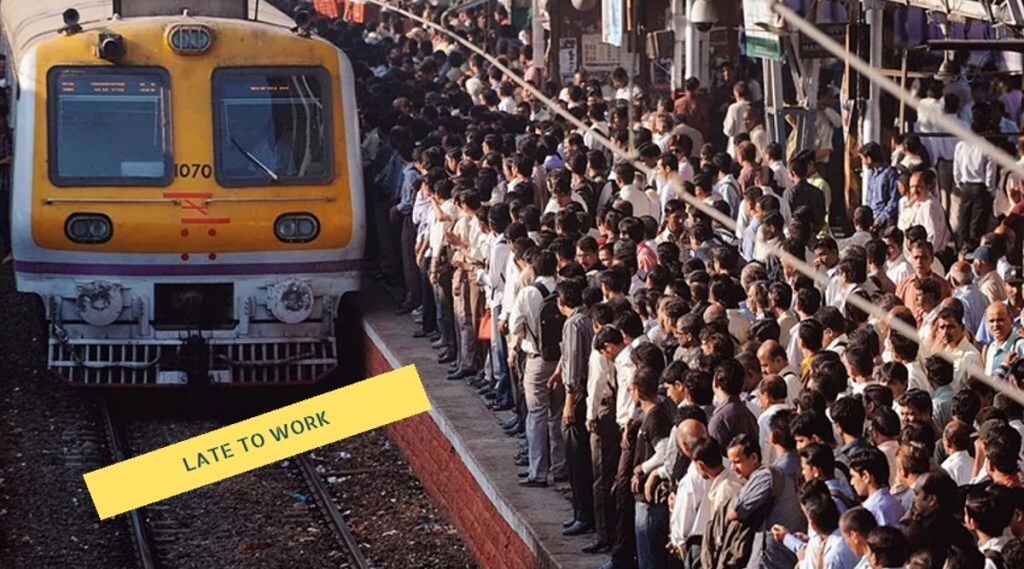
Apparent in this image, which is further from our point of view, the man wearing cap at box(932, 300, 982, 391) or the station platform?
the station platform

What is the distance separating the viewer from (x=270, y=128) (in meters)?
15.1

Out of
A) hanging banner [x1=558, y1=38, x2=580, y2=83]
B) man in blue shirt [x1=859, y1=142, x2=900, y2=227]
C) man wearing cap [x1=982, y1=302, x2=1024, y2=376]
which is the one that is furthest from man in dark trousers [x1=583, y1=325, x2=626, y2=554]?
A: hanging banner [x1=558, y1=38, x2=580, y2=83]

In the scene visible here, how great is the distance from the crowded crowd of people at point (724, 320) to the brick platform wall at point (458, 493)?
1.00ft

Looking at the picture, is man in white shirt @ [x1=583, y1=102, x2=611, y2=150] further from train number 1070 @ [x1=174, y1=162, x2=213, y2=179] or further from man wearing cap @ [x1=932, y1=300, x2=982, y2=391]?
man wearing cap @ [x1=932, y1=300, x2=982, y2=391]

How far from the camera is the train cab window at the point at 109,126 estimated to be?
14.7 m

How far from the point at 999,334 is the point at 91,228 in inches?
263

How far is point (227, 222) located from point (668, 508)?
629cm

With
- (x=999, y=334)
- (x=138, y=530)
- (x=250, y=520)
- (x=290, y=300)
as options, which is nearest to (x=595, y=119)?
(x=290, y=300)

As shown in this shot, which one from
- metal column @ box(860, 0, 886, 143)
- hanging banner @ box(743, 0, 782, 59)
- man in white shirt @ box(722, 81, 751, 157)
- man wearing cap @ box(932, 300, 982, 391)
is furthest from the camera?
man in white shirt @ box(722, 81, 751, 157)

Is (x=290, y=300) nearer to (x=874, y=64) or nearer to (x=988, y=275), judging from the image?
(x=874, y=64)

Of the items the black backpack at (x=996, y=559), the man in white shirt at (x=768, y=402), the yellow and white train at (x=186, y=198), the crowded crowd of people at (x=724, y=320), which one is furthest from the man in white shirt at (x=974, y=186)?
the black backpack at (x=996, y=559)

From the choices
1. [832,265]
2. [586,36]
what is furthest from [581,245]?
[586,36]

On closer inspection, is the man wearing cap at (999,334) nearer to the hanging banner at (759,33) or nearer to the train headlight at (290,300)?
the train headlight at (290,300)

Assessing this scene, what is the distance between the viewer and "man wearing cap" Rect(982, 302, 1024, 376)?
10.1 meters
